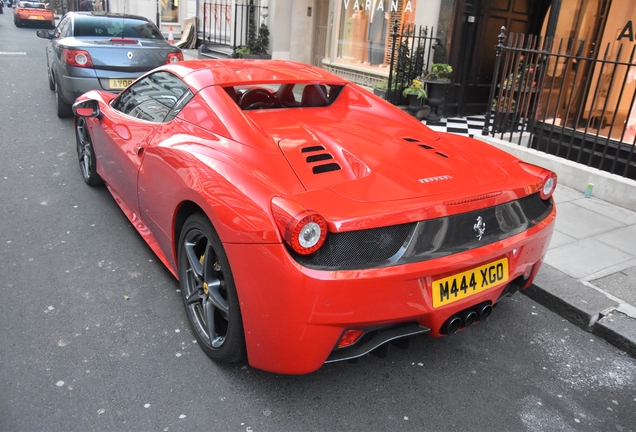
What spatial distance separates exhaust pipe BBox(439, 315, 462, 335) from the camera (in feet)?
8.20

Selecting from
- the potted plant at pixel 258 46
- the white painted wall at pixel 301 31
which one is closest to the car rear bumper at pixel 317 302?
the potted plant at pixel 258 46

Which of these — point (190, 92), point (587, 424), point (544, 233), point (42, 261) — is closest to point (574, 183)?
point (544, 233)

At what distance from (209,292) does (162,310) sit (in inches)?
25.9

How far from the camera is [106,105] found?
442cm

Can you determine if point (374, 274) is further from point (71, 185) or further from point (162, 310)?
point (71, 185)

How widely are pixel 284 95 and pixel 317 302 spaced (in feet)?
6.50

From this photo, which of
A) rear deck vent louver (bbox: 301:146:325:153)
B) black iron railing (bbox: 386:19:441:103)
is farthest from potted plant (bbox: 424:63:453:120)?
rear deck vent louver (bbox: 301:146:325:153)

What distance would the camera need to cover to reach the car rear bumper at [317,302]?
212 centimetres

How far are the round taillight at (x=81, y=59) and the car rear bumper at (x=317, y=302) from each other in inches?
241

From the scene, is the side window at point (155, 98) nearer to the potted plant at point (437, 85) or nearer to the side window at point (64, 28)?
the side window at point (64, 28)

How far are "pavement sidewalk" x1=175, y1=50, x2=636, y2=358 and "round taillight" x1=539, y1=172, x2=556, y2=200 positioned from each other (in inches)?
34.4

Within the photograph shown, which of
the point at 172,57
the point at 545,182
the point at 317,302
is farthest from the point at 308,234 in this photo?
the point at 172,57

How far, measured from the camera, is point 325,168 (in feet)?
8.53

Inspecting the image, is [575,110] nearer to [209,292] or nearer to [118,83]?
[209,292]
